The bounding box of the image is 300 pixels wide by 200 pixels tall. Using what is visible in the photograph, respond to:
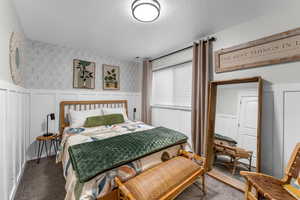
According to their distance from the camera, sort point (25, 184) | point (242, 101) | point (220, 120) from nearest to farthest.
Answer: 1. point (25, 184)
2. point (242, 101)
3. point (220, 120)

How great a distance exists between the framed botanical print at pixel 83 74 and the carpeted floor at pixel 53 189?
6.11 ft

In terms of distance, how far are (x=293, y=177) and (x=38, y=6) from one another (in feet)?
12.0

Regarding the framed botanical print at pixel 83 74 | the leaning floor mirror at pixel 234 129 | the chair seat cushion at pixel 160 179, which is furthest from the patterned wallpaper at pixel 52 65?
the leaning floor mirror at pixel 234 129

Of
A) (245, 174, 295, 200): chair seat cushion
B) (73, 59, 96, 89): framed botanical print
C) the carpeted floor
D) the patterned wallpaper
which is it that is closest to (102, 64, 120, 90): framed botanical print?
the patterned wallpaper

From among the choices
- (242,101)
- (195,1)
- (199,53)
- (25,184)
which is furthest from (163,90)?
(25,184)

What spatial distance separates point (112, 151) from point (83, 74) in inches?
96.9

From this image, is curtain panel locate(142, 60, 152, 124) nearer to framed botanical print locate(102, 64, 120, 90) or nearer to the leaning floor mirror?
framed botanical print locate(102, 64, 120, 90)

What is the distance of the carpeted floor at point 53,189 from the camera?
167 cm

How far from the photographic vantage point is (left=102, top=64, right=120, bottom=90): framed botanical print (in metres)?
3.54

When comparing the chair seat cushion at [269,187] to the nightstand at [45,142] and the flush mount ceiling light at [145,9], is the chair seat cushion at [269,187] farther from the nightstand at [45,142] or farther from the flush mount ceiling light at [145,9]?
the nightstand at [45,142]

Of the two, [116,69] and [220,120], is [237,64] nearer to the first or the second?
[220,120]

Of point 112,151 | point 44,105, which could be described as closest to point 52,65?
point 44,105

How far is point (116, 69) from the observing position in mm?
3742

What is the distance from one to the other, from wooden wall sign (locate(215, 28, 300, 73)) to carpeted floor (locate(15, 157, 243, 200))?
73.9 inches
